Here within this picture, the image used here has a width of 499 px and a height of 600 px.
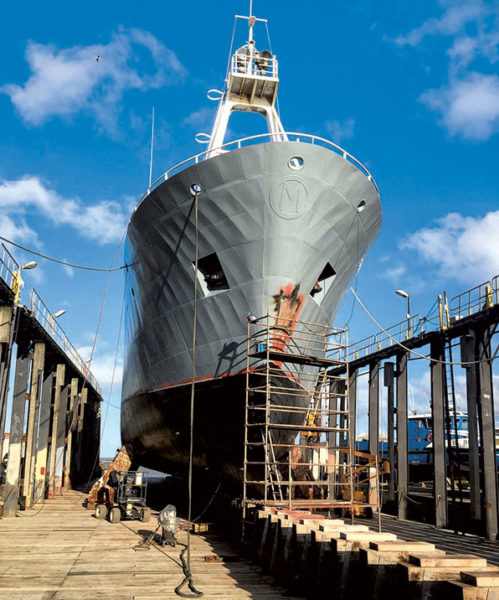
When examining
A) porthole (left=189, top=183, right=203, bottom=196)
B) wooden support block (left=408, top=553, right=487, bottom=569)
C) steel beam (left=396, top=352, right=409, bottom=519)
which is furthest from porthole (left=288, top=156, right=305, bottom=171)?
wooden support block (left=408, top=553, right=487, bottom=569)

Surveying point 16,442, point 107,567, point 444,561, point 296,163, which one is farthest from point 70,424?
point 444,561

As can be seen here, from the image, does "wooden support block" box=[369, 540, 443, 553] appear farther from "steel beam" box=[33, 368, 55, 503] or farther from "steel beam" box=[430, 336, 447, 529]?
"steel beam" box=[33, 368, 55, 503]

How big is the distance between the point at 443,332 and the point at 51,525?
11.7m

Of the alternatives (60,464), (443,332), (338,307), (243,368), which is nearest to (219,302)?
(243,368)

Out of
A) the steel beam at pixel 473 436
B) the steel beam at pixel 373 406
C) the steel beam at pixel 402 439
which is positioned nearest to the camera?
the steel beam at pixel 473 436

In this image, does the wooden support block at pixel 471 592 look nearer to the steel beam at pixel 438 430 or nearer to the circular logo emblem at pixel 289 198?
the circular logo emblem at pixel 289 198

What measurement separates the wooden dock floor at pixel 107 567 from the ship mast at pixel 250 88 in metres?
11.5

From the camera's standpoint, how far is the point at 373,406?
1920 cm

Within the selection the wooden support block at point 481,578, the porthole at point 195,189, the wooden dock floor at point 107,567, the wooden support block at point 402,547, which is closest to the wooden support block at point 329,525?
the wooden dock floor at point 107,567

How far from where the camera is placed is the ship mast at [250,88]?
16.8 m

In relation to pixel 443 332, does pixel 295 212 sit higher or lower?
higher

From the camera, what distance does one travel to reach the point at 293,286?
1216cm

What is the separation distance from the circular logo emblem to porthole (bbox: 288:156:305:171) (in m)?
0.29

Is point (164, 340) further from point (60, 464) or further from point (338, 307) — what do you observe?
point (60, 464)
